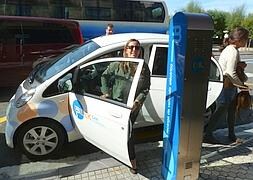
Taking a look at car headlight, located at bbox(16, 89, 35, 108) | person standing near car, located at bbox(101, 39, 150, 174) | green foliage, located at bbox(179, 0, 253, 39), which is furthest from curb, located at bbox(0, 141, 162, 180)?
green foliage, located at bbox(179, 0, 253, 39)

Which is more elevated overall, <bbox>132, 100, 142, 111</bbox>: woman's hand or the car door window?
the car door window

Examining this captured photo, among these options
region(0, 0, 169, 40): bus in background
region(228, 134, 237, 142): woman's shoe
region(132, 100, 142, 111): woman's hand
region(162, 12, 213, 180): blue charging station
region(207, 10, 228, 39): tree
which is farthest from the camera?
region(207, 10, 228, 39): tree

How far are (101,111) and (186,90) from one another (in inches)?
42.1

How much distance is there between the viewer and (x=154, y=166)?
3986 mm

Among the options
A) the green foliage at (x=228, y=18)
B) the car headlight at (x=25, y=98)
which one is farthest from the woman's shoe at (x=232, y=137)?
the green foliage at (x=228, y=18)

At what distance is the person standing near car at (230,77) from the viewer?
433 cm

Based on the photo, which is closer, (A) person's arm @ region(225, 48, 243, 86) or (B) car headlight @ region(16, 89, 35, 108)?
(B) car headlight @ region(16, 89, 35, 108)

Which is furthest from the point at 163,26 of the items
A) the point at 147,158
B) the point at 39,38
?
the point at 147,158

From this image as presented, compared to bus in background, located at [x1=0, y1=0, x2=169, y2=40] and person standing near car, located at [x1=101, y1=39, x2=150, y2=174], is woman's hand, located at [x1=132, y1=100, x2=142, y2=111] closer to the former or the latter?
person standing near car, located at [x1=101, y1=39, x2=150, y2=174]

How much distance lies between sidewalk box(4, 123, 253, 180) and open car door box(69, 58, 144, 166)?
291 millimetres

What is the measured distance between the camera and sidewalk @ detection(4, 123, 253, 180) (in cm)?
375

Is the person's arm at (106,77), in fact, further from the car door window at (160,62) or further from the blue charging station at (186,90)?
the car door window at (160,62)

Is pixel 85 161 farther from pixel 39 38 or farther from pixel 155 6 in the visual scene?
pixel 155 6

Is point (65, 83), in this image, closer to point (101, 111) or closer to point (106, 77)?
point (106, 77)
